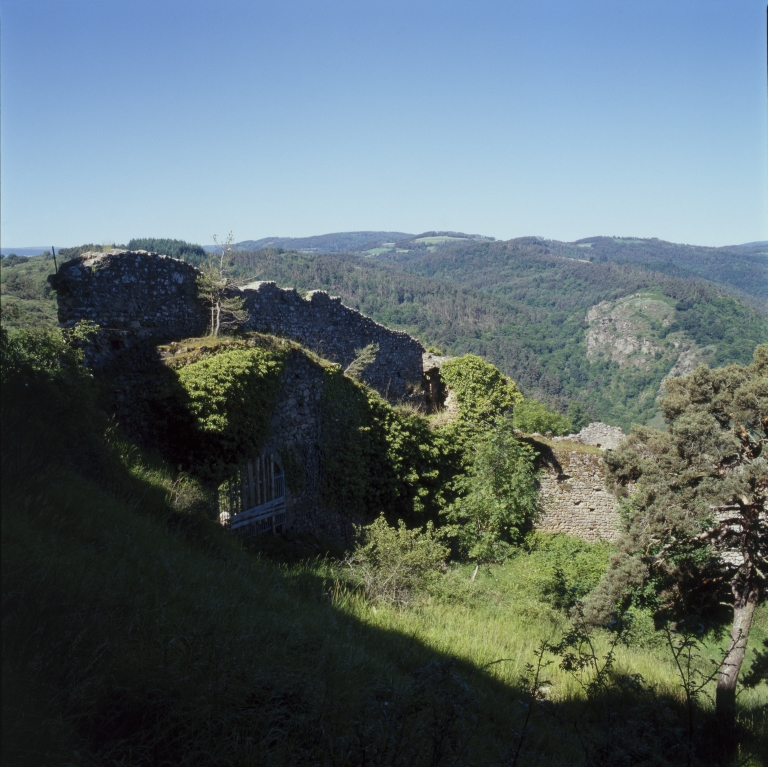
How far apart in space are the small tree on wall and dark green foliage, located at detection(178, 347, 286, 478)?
1733 millimetres

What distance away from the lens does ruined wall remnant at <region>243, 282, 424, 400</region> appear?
11320mm

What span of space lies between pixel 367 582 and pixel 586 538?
9.16 metres

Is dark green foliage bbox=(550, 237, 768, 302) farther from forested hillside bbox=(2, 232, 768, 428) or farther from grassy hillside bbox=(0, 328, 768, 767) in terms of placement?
grassy hillside bbox=(0, 328, 768, 767)

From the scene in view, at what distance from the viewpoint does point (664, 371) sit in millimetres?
60531

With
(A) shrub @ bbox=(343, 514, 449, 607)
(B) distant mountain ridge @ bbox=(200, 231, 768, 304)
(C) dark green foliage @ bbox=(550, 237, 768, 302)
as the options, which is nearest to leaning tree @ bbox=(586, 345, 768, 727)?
(A) shrub @ bbox=(343, 514, 449, 607)

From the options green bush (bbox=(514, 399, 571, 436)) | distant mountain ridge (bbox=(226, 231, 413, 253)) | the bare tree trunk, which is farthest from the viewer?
distant mountain ridge (bbox=(226, 231, 413, 253))

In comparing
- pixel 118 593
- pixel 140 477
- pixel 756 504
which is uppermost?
pixel 118 593

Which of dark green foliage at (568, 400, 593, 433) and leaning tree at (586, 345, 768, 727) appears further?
dark green foliage at (568, 400, 593, 433)

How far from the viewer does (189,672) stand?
270 cm

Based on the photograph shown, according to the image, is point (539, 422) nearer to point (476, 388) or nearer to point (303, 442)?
point (476, 388)

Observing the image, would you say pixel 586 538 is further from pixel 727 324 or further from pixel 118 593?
pixel 727 324

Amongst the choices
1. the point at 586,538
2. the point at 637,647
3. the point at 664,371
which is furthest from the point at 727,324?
the point at 637,647

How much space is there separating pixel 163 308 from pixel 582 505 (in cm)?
1044

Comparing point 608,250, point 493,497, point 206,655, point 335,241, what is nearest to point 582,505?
point 493,497
